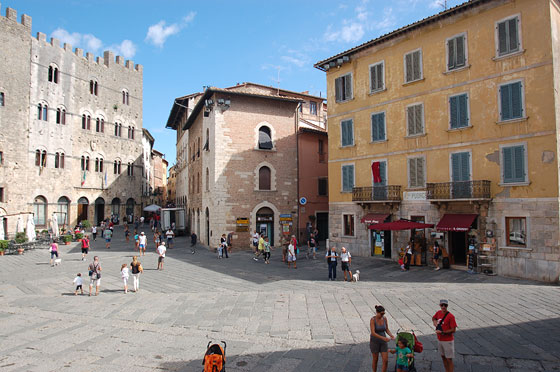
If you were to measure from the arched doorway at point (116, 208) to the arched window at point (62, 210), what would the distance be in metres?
5.66

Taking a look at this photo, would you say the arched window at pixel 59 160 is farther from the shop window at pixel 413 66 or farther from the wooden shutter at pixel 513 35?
the wooden shutter at pixel 513 35

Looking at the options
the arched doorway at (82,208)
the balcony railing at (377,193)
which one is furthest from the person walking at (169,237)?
the arched doorway at (82,208)

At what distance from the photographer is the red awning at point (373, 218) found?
2134 centimetres

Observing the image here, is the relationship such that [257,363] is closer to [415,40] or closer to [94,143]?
[415,40]

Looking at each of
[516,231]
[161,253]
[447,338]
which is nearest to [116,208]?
[161,253]

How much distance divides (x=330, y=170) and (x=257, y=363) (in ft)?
58.8

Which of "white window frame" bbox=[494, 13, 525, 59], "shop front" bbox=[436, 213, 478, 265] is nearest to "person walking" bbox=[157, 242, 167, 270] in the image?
"shop front" bbox=[436, 213, 478, 265]

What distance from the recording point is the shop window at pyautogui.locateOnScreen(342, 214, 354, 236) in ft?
77.6

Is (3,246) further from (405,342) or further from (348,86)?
(405,342)

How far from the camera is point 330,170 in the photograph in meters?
24.9

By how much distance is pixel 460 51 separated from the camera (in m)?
18.5

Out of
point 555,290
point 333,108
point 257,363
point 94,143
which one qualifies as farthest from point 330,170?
point 94,143

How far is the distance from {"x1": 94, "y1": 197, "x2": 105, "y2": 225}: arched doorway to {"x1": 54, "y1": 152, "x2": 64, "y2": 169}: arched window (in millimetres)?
5719

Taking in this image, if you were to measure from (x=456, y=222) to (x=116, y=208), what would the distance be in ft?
132
